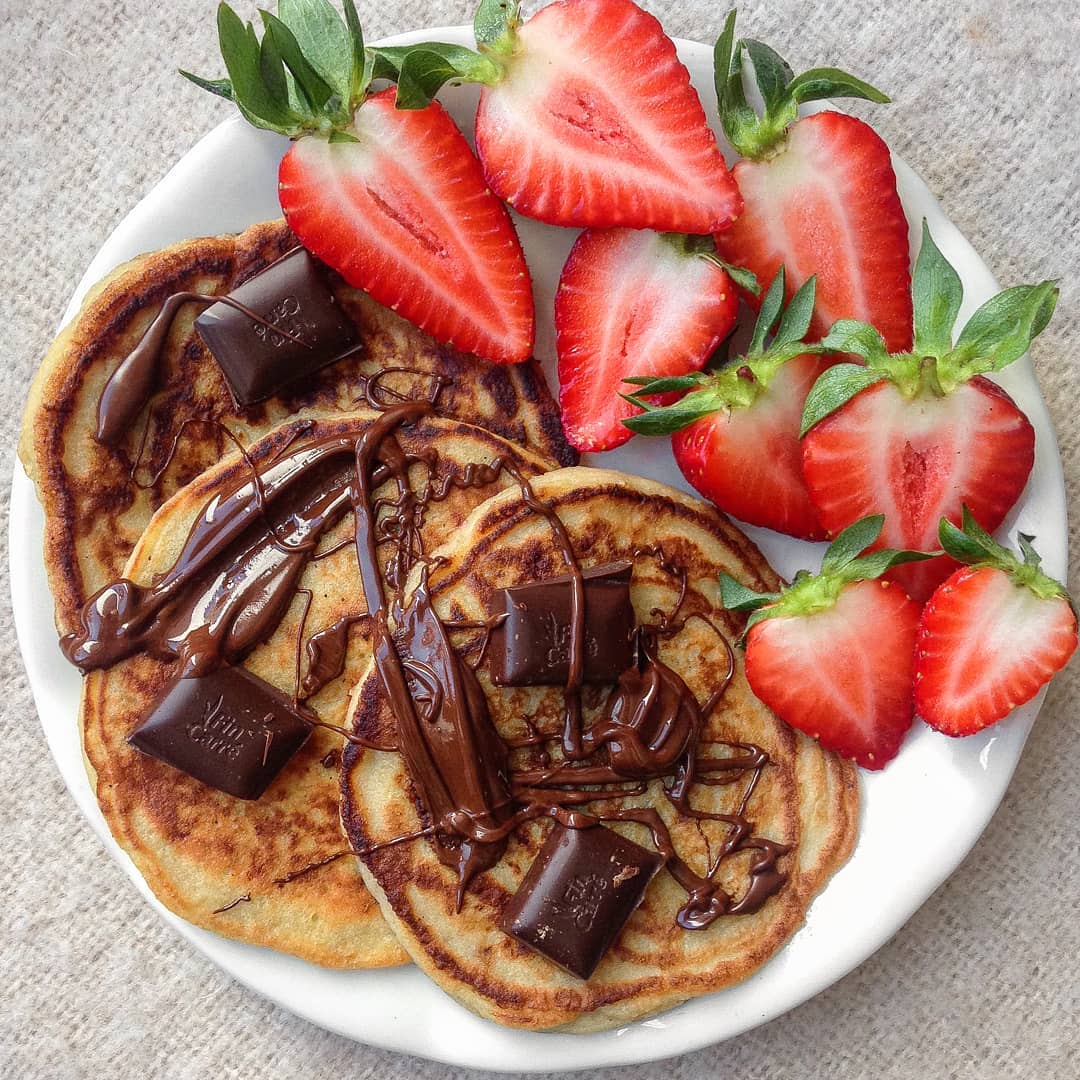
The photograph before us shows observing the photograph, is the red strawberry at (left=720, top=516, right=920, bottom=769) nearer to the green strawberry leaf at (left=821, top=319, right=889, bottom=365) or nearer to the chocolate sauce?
the green strawberry leaf at (left=821, top=319, right=889, bottom=365)

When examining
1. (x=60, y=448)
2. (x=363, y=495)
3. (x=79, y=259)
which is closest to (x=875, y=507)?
(x=363, y=495)

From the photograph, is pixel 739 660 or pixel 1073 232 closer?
pixel 739 660

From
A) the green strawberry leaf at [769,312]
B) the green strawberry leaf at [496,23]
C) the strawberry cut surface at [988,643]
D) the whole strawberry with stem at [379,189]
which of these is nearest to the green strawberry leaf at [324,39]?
the whole strawberry with stem at [379,189]

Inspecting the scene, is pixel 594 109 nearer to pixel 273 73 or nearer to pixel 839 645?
pixel 273 73

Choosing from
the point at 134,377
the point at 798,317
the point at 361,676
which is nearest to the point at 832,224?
the point at 798,317

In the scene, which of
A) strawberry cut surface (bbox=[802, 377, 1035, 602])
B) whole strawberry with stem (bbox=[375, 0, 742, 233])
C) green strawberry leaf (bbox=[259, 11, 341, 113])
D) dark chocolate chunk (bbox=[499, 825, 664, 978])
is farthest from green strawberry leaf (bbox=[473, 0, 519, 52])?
dark chocolate chunk (bbox=[499, 825, 664, 978])

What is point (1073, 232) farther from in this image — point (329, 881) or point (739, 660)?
point (329, 881)

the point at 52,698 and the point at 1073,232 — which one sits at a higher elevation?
the point at 1073,232

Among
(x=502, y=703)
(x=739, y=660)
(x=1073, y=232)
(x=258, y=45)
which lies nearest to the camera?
(x=258, y=45)
